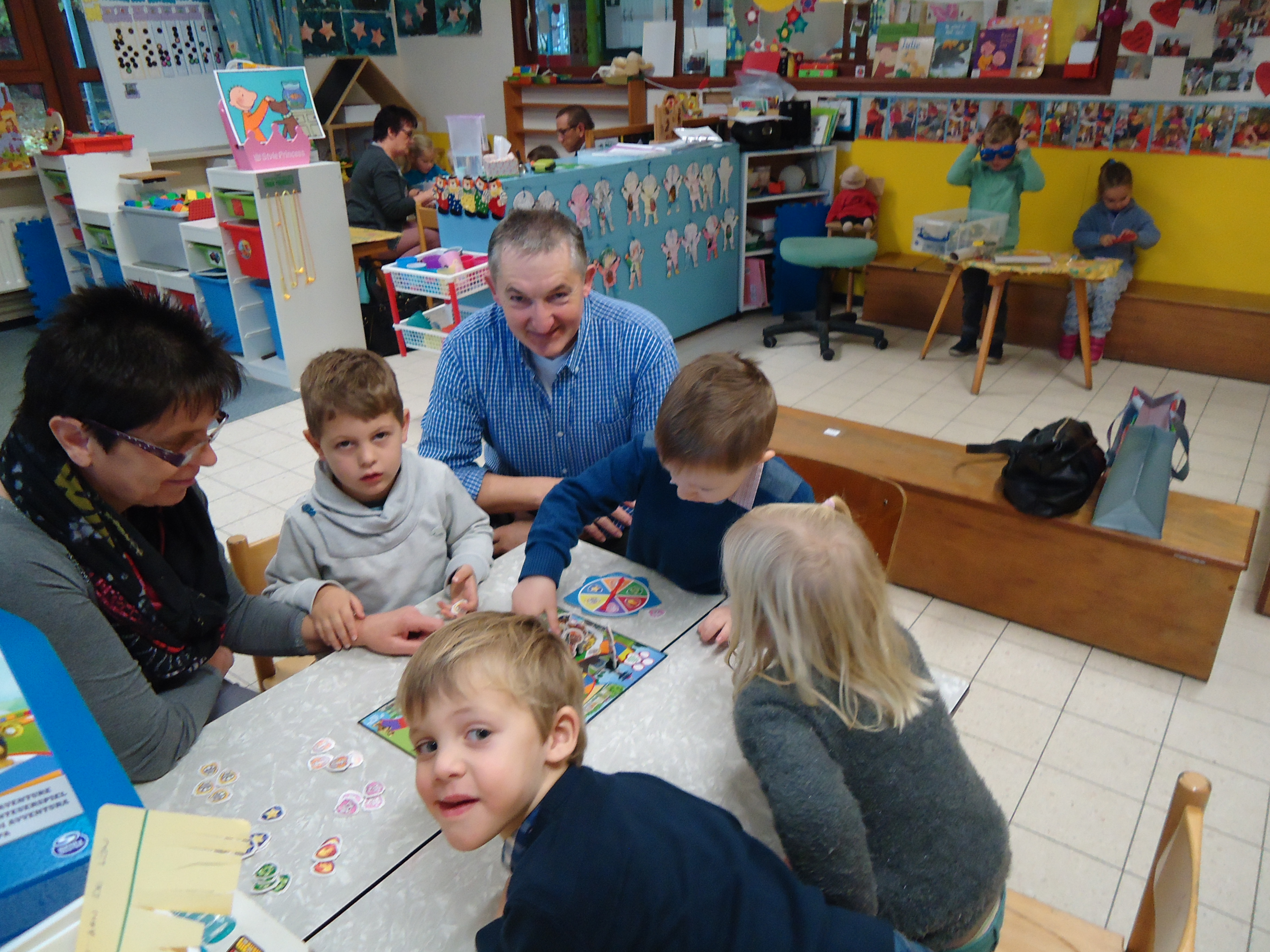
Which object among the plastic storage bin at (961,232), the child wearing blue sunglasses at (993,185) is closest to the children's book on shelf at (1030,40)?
the child wearing blue sunglasses at (993,185)

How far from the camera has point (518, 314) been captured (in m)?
2.00

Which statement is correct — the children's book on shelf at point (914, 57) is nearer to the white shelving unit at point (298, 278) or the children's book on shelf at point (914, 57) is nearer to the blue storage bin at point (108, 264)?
the white shelving unit at point (298, 278)

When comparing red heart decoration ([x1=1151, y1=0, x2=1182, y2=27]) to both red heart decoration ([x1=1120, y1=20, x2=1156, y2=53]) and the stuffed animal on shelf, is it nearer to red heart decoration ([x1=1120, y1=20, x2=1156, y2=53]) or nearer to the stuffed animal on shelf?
red heart decoration ([x1=1120, y1=20, x2=1156, y2=53])

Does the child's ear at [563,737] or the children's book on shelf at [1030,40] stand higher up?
the children's book on shelf at [1030,40]

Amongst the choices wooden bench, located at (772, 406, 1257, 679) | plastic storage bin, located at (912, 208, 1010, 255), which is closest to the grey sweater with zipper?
wooden bench, located at (772, 406, 1257, 679)

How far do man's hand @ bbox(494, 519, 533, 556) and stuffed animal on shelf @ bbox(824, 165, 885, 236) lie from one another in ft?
14.3

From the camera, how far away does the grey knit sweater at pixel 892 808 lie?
104cm

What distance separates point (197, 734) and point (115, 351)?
57 centimetres

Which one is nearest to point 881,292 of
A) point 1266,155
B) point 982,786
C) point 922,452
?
point 1266,155

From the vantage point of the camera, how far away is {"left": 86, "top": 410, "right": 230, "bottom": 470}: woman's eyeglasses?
1.22m

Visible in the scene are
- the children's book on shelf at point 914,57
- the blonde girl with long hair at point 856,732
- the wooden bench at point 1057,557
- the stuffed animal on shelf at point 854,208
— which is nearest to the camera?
the blonde girl with long hair at point 856,732

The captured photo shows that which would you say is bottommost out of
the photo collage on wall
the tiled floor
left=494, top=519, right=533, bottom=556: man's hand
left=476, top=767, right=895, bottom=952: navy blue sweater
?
the tiled floor

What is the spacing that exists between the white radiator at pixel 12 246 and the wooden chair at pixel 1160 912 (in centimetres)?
687

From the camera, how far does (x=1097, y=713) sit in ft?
7.85
